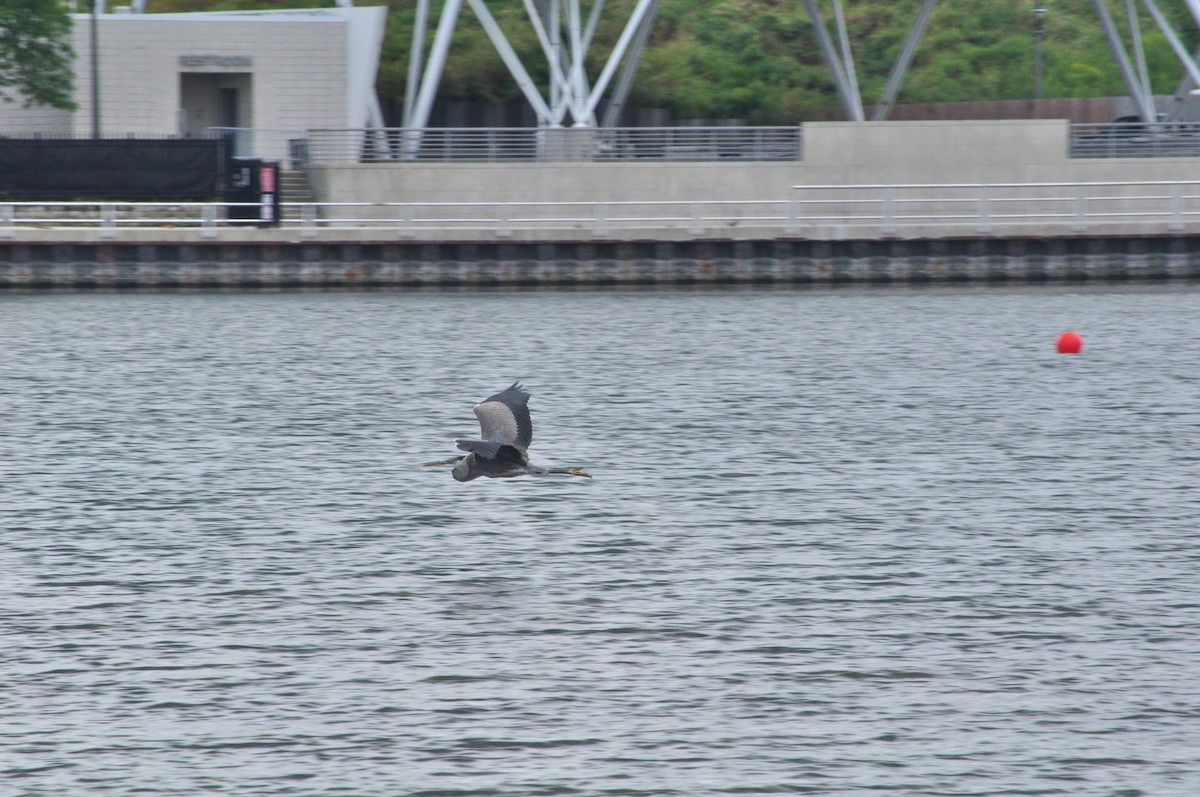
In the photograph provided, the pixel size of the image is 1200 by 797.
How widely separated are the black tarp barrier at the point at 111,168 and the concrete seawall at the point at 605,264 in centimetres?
286

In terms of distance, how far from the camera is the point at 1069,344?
3206 centimetres

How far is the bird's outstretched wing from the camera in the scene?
551 inches

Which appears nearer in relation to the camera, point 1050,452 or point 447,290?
point 1050,452

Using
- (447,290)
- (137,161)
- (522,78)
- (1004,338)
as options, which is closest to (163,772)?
(1004,338)

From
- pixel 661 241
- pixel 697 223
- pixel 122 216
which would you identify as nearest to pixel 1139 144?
pixel 697 223

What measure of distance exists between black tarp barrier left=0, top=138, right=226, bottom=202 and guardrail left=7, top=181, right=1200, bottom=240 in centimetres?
83

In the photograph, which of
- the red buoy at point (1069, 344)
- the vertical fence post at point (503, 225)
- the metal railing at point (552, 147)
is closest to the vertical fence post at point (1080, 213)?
the metal railing at point (552, 147)

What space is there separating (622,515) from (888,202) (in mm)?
26151

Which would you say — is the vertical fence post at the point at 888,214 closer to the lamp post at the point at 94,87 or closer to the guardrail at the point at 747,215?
the guardrail at the point at 747,215

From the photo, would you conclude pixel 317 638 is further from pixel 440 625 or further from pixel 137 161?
pixel 137 161

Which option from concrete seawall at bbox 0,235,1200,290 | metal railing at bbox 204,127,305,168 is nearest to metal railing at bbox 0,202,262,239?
concrete seawall at bbox 0,235,1200,290

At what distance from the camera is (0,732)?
1158cm

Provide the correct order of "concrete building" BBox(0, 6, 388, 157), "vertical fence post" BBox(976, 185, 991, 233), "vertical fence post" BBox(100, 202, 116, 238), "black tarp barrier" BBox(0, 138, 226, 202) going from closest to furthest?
"vertical fence post" BBox(100, 202, 116, 238), "vertical fence post" BBox(976, 185, 991, 233), "black tarp barrier" BBox(0, 138, 226, 202), "concrete building" BBox(0, 6, 388, 157)

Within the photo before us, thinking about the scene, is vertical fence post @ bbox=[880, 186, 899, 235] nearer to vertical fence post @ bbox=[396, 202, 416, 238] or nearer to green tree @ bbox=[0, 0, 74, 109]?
vertical fence post @ bbox=[396, 202, 416, 238]
